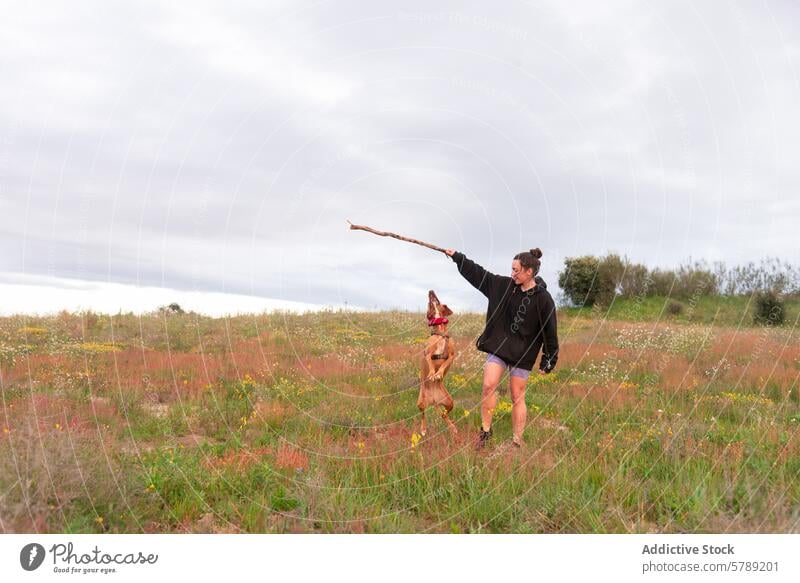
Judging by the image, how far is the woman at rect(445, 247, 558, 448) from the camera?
302 inches

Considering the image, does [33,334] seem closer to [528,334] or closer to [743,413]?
[528,334]

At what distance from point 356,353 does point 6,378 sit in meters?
8.16

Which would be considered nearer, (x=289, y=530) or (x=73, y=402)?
(x=289, y=530)

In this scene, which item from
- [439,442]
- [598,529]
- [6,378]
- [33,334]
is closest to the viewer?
[598,529]

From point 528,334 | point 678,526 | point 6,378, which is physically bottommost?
point 678,526

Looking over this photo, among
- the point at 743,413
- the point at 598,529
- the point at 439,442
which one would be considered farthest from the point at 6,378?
the point at 743,413

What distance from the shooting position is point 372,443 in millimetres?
7871

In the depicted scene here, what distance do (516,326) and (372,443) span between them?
101 inches

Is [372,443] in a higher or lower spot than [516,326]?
lower

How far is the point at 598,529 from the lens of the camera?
5078 millimetres

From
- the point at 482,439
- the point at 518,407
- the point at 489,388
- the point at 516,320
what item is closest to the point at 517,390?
the point at 518,407

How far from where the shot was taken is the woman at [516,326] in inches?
302

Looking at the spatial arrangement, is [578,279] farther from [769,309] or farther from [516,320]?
[516,320]

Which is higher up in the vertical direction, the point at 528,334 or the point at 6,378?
the point at 528,334
